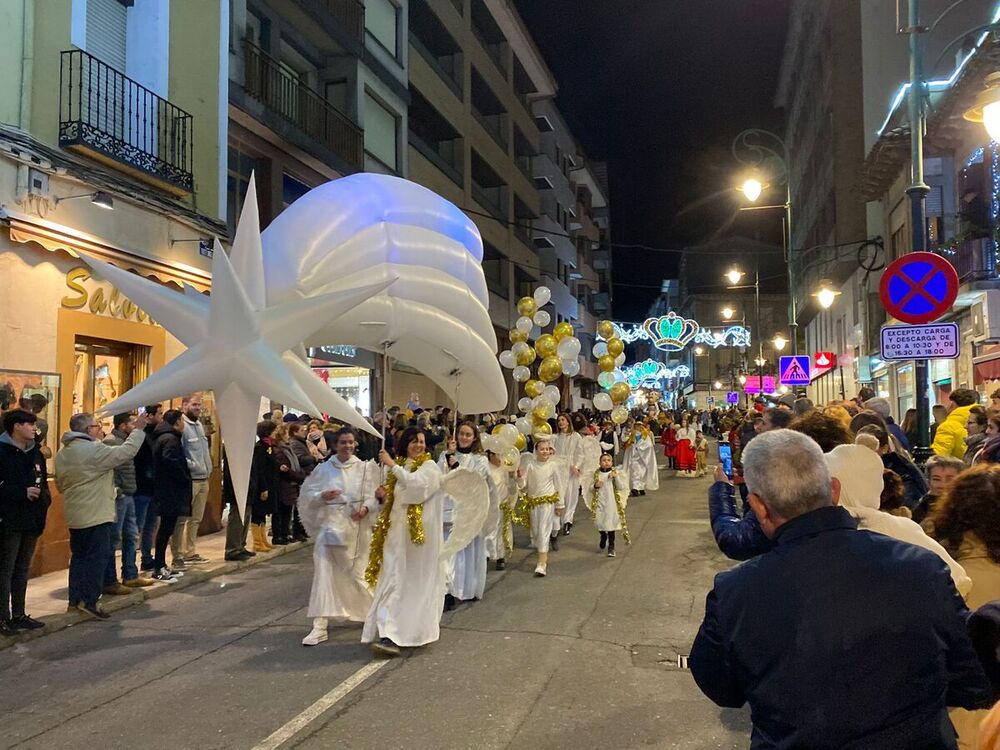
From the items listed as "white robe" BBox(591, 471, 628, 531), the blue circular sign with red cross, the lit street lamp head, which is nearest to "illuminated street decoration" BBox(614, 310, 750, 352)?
the lit street lamp head

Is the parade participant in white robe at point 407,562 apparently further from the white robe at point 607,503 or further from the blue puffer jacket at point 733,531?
the white robe at point 607,503

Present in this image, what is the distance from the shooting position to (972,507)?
300 centimetres

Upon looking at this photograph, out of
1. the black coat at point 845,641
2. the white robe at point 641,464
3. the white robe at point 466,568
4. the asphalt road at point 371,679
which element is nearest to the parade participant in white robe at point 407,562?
the asphalt road at point 371,679

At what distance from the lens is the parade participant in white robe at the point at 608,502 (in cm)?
1077

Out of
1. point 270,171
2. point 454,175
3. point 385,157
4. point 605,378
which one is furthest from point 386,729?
point 454,175

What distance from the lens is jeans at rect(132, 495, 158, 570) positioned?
9.28 meters

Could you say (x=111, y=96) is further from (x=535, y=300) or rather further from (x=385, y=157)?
(x=385, y=157)

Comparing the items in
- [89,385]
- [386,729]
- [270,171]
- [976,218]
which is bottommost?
[386,729]

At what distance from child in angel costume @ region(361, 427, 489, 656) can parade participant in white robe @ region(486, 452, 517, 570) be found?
2.35 meters

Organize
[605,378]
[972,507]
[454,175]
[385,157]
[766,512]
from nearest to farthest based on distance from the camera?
[766,512] → [972,507] → [605,378] → [385,157] → [454,175]

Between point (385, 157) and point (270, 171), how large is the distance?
577 cm

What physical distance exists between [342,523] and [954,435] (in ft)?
19.9

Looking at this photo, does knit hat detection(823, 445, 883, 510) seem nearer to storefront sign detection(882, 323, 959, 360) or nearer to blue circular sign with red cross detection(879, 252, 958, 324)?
blue circular sign with red cross detection(879, 252, 958, 324)

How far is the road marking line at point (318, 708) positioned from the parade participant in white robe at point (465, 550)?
1798mm
